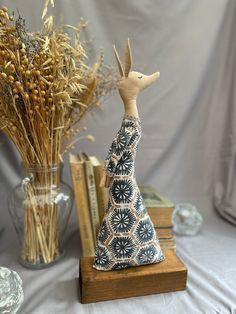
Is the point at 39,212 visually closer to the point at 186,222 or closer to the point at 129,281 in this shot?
the point at 129,281

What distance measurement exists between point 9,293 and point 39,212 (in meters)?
0.23

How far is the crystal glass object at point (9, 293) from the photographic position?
0.57m

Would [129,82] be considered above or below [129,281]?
above

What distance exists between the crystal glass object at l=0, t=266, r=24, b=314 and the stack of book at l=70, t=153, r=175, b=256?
10.8 inches

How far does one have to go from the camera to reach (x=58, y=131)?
75 cm

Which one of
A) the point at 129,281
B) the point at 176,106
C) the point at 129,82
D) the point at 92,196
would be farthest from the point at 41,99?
the point at 176,106

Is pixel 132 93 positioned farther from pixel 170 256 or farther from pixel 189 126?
pixel 189 126

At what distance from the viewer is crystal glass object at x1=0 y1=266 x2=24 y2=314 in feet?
1.86

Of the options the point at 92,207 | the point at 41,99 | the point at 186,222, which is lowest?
the point at 186,222

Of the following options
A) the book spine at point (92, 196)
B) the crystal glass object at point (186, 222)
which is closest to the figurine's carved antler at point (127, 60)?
the book spine at point (92, 196)

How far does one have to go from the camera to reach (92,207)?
2.79 ft

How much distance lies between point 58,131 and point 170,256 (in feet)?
1.38

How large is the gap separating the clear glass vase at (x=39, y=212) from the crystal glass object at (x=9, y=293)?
181 mm

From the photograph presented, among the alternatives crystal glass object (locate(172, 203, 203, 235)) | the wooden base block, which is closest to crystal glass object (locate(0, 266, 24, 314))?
the wooden base block
